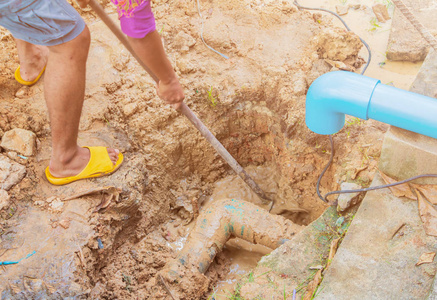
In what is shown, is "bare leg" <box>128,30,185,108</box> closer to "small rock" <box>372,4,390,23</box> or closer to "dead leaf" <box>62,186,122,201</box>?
"dead leaf" <box>62,186,122,201</box>

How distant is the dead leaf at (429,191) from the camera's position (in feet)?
6.18

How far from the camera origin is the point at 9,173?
2.26 metres

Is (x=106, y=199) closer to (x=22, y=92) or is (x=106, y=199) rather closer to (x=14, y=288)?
(x=14, y=288)

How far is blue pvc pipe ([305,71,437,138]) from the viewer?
1.66 metres

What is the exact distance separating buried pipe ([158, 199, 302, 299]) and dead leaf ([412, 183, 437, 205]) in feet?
2.79

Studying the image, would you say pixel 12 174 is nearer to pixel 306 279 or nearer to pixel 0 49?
pixel 0 49

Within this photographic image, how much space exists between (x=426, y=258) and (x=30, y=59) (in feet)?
9.22

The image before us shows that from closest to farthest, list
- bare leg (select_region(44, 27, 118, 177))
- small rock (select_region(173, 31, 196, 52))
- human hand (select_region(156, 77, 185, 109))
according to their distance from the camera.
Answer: bare leg (select_region(44, 27, 118, 177)) < human hand (select_region(156, 77, 185, 109)) < small rock (select_region(173, 31, 196, 52))

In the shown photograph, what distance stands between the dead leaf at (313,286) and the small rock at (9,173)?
185 cm

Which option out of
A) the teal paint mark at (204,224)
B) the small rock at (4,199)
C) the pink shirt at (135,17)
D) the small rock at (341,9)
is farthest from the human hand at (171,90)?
the small rock at (341,9)

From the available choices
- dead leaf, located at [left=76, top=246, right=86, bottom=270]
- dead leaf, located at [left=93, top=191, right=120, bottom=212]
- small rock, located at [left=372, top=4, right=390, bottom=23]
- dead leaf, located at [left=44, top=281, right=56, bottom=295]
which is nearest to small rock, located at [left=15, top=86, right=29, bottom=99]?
dead leaf, located at [left=93, top=191, right=120, bottom=212]

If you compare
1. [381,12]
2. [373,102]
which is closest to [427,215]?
[373,102]

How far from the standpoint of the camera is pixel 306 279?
1968 millimetres

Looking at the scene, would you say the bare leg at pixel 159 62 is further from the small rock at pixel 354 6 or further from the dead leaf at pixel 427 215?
the small rock at pixel 354 6
